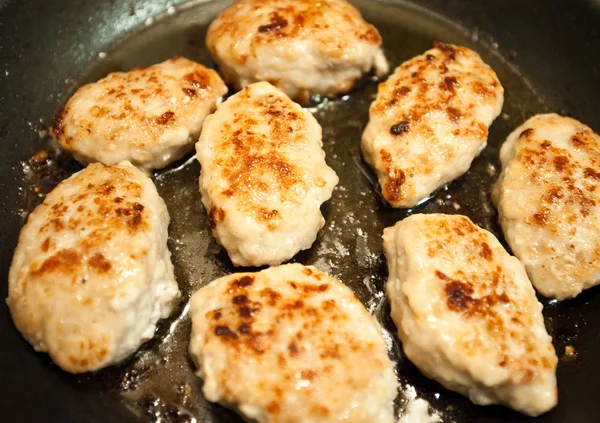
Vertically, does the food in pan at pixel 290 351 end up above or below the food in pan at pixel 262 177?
below

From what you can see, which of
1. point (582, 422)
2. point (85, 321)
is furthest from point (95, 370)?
point (582, 422)

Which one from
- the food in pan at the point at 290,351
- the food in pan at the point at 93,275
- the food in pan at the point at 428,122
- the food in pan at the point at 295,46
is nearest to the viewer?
the food in pan at the point at 290,351

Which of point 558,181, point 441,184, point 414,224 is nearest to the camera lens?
point 414,224

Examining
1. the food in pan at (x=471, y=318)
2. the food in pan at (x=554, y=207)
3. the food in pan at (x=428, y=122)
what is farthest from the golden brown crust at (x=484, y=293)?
the food in pan at (x=428, y=122)

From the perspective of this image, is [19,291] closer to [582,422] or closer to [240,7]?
[240,7]

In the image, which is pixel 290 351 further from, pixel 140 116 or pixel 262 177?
pixel 140 116

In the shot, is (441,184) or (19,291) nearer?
(19,291)

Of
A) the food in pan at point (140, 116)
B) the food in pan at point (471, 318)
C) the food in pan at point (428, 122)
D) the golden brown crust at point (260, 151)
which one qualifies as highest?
the food in pan at point (140, 116)

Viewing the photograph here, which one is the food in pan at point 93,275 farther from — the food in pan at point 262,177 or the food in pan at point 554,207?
the food in pan at point 554,207
